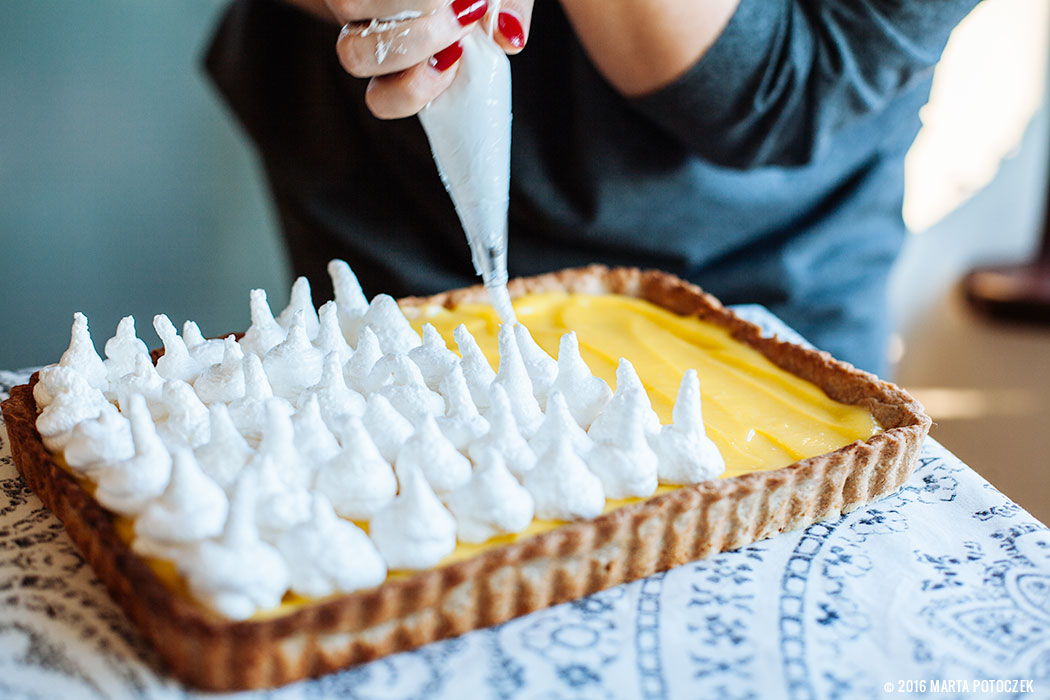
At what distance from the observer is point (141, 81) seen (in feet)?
8.41

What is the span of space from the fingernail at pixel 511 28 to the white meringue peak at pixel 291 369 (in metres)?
0.42

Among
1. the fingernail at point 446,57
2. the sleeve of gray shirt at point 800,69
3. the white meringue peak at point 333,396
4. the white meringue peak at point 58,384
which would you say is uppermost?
the fingernail at point 446,57

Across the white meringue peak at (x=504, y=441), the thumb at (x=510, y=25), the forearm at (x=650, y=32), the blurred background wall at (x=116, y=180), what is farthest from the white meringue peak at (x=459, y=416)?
the blurred background wall at (x=116, y=180)

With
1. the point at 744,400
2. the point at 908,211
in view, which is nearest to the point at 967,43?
the point at 908,211

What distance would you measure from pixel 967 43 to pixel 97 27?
246cm

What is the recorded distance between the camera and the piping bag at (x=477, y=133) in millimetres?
985

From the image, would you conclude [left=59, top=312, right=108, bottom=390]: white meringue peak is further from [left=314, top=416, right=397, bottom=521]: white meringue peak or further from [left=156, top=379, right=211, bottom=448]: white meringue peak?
[left=314, top=416, right=397, bottom=521]: white meringue peak

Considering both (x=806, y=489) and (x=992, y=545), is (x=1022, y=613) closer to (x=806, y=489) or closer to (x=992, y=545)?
(x=992, y=545)

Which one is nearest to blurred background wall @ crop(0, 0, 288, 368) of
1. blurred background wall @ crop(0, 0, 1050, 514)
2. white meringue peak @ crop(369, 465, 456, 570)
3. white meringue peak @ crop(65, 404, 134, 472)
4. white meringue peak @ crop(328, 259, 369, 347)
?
blurred background wall @ crop(0, 0, 1050, 514)

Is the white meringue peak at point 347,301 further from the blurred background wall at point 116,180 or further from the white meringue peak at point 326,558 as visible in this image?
the blurred background wall at point 116,180

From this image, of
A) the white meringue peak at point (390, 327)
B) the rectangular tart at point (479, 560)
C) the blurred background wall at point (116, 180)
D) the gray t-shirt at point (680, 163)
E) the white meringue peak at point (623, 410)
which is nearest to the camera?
the rectangular tart at point (479, 560)

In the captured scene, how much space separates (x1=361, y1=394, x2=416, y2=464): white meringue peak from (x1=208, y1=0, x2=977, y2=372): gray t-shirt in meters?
0.72

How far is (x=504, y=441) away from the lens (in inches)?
35.2

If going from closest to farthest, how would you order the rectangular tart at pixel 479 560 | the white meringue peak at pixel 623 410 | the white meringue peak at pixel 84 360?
the rectangular tart at pixel 479 560
the white meringue peak at pixel 623 410
the white meringue peak at pixel 84 360
